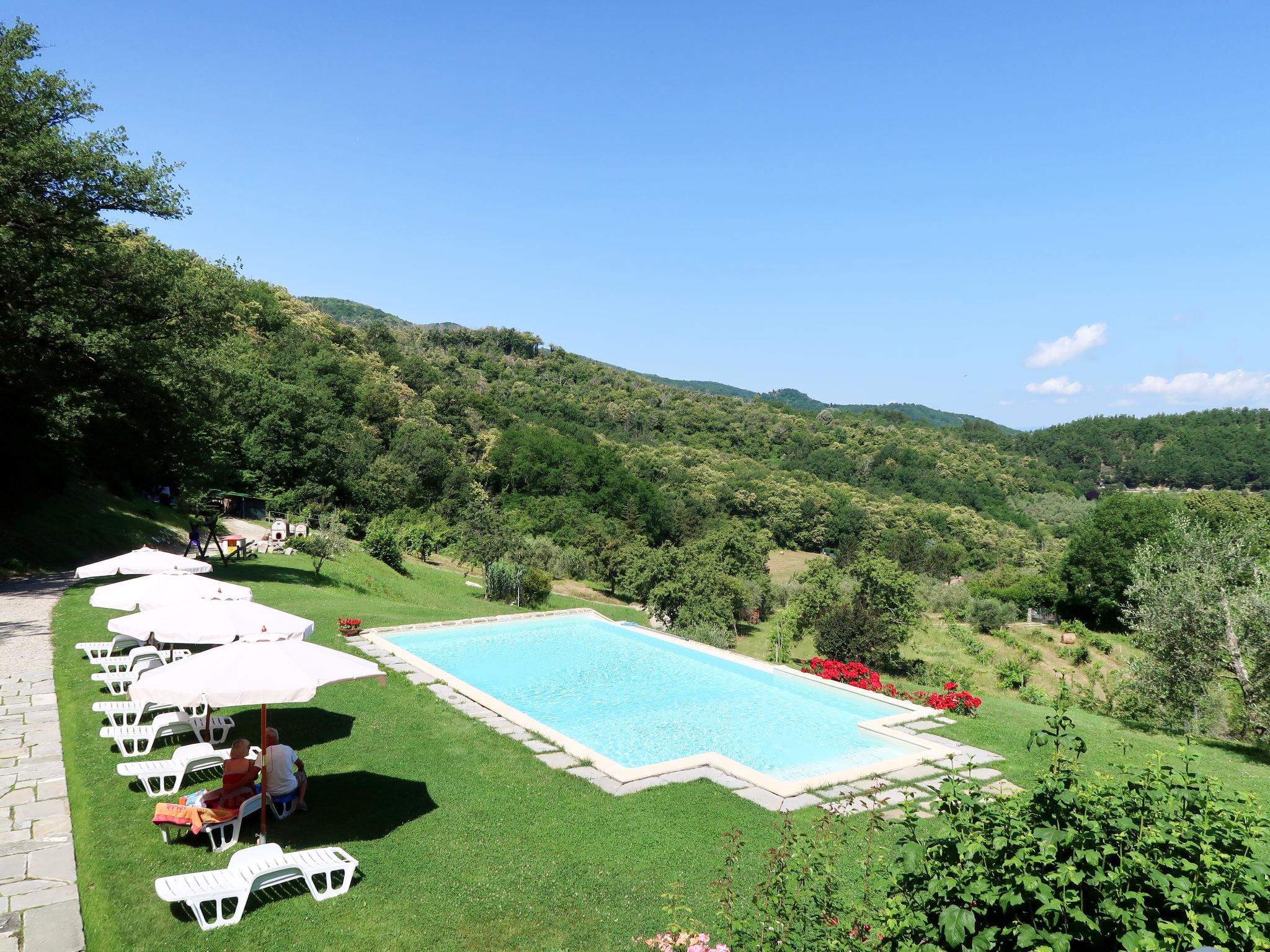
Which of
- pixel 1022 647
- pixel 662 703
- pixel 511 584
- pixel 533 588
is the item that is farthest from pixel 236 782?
pixel 1022 647

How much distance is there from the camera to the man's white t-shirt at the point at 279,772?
6.21m

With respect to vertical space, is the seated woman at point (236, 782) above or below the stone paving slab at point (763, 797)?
above

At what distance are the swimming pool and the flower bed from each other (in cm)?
41

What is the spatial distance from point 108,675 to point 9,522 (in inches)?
495

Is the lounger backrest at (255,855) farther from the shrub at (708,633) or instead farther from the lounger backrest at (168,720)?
the shrub at (708,633)

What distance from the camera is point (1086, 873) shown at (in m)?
2.76

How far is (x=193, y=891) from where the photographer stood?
451 cm

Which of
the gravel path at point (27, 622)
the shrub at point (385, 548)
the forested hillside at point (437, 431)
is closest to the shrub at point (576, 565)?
the forested hillside at point (437, 431)

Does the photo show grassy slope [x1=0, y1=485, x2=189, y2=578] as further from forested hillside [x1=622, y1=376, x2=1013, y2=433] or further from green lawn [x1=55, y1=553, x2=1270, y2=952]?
forested hillside [x1=622, y1=376, x2=1013, y2=433]

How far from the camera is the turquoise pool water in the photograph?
35.1ft

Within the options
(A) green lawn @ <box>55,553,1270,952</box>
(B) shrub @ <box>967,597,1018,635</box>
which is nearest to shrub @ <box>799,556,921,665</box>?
(A) green lawn @ <box>55,553,1270,952</box>

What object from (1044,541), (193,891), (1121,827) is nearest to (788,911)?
(1121,827)

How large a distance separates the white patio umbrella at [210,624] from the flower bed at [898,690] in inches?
372

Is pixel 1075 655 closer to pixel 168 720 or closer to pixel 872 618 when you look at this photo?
pixel 872 618
